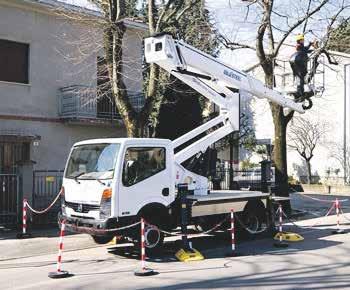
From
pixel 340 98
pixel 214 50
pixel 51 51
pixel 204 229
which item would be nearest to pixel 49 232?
pixel 204 229

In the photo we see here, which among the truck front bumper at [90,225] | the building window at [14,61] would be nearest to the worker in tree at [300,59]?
the truck front bumper at [90,225]

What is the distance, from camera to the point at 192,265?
10.6m

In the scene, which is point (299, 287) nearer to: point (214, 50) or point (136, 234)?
point (136, 234)

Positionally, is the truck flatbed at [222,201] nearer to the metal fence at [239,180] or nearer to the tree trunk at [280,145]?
the metal fence at [239,180]

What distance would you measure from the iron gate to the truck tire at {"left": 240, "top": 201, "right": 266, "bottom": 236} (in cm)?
678

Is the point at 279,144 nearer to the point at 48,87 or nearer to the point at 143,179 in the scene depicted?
the point at 48,87

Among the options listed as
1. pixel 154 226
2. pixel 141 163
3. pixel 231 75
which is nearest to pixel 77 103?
pixel 231 75

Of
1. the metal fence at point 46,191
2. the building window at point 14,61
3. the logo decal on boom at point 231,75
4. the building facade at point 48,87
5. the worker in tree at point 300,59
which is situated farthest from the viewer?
the building window at point 14,61

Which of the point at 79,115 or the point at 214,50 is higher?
the point at 214,50

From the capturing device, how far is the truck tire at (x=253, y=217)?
46.5ft

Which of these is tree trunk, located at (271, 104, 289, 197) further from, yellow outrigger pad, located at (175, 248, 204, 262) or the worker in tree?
yellow outrigger pad, located at (175, 248, 204, 262)

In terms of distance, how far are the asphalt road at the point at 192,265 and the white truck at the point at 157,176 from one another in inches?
26.2

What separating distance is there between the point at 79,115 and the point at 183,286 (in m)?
12.8

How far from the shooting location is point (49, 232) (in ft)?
51.3
